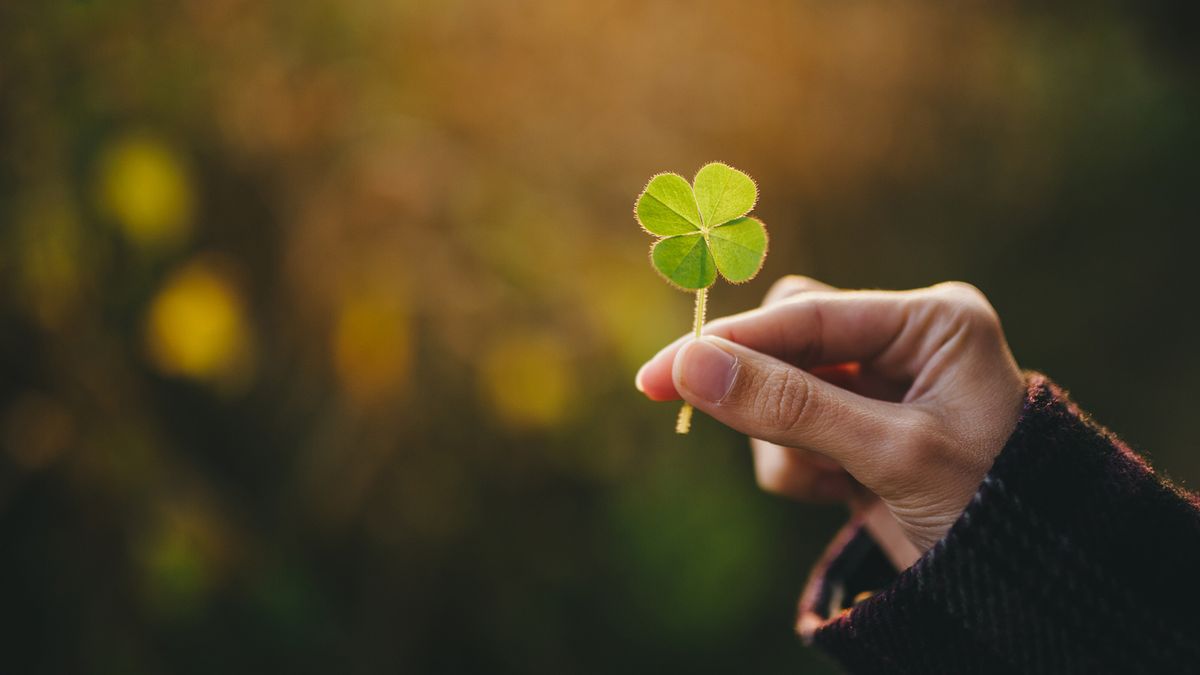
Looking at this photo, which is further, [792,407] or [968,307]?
[968,307]

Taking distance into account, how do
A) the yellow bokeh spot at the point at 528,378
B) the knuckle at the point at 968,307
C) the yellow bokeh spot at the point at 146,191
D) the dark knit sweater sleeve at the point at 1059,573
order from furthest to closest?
the yellow bokeh spot at the point at 528,378 < the yellow bokeh spot at the point at 146,191 < the knuckle at the point at 968,307 < the dark knit sweater sleeve at the point at 1059,573

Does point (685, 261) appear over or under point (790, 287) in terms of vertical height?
over

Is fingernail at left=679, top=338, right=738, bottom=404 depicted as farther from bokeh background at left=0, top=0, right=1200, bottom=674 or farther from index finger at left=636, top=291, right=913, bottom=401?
bokeh background at left=0, top=0, right=1200, bottom=674

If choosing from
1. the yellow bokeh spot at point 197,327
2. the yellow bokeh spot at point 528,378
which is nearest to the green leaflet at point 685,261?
the yellow bokeh spot at point 528,378

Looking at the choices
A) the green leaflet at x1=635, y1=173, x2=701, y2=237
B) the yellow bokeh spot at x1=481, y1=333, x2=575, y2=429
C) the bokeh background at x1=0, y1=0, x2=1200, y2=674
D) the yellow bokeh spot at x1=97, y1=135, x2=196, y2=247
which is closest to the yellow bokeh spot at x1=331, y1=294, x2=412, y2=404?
the bokeh background at x1=0, y1=0, x2=1200, y2=674

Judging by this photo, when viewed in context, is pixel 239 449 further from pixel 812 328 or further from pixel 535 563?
pixel 812 328

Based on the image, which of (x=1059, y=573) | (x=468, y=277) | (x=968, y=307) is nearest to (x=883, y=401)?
(x=968, y=307)

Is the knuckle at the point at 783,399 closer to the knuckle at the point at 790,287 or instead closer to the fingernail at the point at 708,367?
the fingernail at the point at 708,367

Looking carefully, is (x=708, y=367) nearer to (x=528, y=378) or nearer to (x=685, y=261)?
(x=685, y=261)
